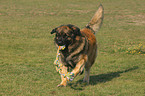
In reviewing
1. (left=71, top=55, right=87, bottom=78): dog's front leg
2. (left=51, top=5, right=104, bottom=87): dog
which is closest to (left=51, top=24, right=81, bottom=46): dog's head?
(left=51, top=5, right=104, bottom=87): dog

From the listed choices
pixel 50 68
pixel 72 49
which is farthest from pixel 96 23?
pixel 72 49

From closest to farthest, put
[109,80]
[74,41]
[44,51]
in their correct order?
1. [74,41]
2. [109,80]
3. [44,51]

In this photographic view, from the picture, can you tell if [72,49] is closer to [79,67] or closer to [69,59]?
[69,59]

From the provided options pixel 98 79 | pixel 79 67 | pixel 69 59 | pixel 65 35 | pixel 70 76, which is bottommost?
pixel 98 79

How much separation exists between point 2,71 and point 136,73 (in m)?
4.86

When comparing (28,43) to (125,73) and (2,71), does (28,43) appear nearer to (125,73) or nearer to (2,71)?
(2,71)

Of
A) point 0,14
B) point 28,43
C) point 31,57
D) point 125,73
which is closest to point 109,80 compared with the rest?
point 125,73

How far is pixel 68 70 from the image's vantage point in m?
8.17

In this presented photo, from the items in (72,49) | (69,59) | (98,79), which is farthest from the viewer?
(98,79)

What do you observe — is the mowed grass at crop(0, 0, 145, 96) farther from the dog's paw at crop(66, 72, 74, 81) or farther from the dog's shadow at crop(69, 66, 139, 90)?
the dog's paw at crop(66, 72, 74, 81)

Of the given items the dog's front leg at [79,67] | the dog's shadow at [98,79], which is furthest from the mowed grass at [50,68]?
the dog's front leg at [79,67]

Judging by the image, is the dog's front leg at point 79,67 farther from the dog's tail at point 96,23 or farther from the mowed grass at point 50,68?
the dog's tail at point 96,23

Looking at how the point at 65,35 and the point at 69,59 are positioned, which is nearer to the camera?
the point at 65,35

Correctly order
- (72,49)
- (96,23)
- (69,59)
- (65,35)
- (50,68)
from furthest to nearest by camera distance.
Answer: (50,68)
(96,23)
(69,59)
(72,49)
(65,35)
